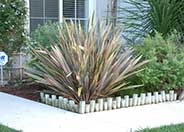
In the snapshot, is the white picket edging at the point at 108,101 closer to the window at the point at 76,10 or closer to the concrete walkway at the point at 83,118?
the concrete walkway at the point at 83,118

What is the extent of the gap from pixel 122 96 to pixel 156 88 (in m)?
0.88

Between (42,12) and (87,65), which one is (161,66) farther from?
(42,12)

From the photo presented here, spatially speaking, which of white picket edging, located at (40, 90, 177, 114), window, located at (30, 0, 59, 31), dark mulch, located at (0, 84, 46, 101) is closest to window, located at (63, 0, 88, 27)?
window, located at (30, 0, 59, 31)

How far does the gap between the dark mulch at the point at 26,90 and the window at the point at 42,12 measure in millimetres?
2553

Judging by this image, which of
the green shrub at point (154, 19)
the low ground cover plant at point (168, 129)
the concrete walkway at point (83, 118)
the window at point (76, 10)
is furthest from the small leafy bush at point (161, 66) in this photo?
the window at point (76, 10)

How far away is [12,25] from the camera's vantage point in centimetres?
1080

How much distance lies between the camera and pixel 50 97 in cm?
835

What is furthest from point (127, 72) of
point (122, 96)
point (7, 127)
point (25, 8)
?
point (25, 8)

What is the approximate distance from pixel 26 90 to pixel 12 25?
1.91m

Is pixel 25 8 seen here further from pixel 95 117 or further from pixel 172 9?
pixel 95 117

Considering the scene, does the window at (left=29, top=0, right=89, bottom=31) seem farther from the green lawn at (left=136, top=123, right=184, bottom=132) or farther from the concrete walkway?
the green lawn at (left=136, top=123, right=184, bottom=132)

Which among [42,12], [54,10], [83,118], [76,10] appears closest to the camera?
[83,118]

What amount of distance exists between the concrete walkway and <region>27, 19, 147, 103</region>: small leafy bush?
482mm

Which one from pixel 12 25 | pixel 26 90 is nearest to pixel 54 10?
pixel 12 25
